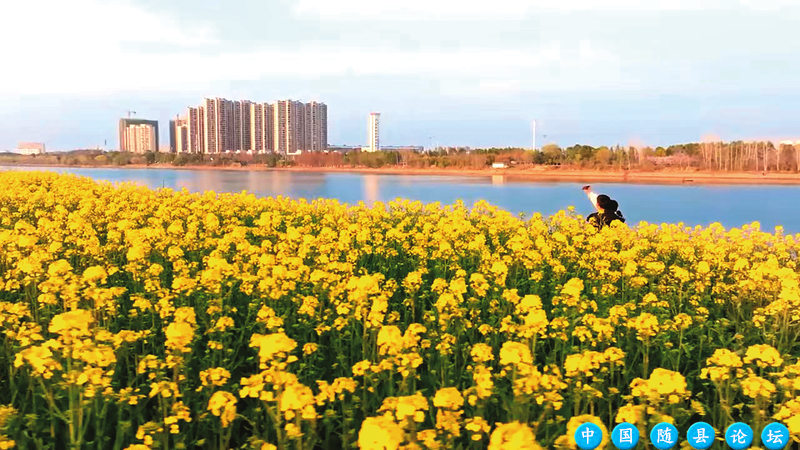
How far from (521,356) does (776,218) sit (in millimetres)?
36630

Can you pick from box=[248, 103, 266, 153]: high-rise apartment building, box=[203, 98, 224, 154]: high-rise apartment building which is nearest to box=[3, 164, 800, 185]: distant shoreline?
box=[203, 98, 224, 154]: high-rise apartment building

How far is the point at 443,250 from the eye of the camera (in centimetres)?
695

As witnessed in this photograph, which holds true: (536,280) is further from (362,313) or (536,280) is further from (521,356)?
(521,356)

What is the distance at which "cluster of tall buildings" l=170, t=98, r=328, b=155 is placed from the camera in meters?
170

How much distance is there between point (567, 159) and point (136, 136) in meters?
151

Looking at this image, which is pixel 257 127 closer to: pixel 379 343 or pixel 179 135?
pixel 179 135

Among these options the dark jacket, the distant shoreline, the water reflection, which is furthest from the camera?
the distant shoreline

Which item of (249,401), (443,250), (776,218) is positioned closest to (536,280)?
(443,250)

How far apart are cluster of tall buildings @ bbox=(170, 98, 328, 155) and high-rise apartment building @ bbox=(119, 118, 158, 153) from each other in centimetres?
2353

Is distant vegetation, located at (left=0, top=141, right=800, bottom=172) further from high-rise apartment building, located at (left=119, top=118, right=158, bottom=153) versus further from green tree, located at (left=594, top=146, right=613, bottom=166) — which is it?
high-rise apartment building, located at (left=119, top=118, right=158, bottom=153)

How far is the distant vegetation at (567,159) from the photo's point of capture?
305 feet

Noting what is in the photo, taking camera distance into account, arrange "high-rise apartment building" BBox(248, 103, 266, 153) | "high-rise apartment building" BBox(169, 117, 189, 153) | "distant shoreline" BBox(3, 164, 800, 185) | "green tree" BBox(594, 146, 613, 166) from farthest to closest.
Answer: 1. "high-rise apartment building" BBox(169, 117, 189, 153)
2. "high-rise apartment building" BBox(248, 103, 266, 153)
3. "green tree" BBox(594, 146, 613, 166)
4. "distant shoreline" BBox(3, 164, 800, 185)

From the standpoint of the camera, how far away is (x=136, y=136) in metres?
194

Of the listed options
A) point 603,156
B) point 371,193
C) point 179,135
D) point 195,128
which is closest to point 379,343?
point 371,193
